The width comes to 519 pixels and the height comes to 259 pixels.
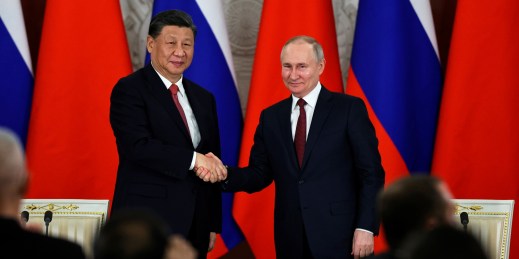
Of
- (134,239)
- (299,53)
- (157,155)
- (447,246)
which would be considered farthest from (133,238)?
(299,53)

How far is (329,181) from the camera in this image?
157 inches

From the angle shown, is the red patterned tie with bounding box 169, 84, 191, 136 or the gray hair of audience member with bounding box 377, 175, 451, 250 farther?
the red patterned tie with bounding box 169, 84, 191, 136

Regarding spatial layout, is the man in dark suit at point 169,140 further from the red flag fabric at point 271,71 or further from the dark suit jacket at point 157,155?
the red flag fabric at point 271,71

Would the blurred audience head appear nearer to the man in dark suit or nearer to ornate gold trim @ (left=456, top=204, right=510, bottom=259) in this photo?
the man in dark suit

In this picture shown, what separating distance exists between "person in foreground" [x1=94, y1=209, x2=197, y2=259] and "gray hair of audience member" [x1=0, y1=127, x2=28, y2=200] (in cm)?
39

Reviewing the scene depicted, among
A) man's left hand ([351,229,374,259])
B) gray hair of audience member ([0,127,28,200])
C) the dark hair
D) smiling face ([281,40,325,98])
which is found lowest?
man's left hand ([351,229,374,259])

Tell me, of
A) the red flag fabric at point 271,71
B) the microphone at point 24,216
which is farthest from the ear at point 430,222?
the red flag fabric at point 271,71

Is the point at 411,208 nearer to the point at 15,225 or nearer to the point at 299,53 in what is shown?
the point at 15,225

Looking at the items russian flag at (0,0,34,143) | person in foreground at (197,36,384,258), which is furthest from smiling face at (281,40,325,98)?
russian flag at (0,0,34,143)

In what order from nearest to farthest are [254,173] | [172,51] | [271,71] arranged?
[172,51], [254,173], [271,71]

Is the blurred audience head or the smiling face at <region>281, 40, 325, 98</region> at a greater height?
the smiling face at <region>281, 40, 325, 98</region>

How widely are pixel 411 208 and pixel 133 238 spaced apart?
69 centimetres

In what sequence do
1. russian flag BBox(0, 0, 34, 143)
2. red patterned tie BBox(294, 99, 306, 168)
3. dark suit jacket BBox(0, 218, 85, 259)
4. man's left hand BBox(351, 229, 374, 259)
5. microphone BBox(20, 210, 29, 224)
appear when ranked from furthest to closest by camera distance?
russian flag BBox(0, 0, 34, 143)
red patterned tie BBox(294, 99, 306, 168)
microphone BBox(20, 210, 29, 224)
man's left hand BBox(351, 229, 374, 259)
dark suit jacket BBox(0, 218, 85, 259)

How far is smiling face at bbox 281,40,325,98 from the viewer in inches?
161
